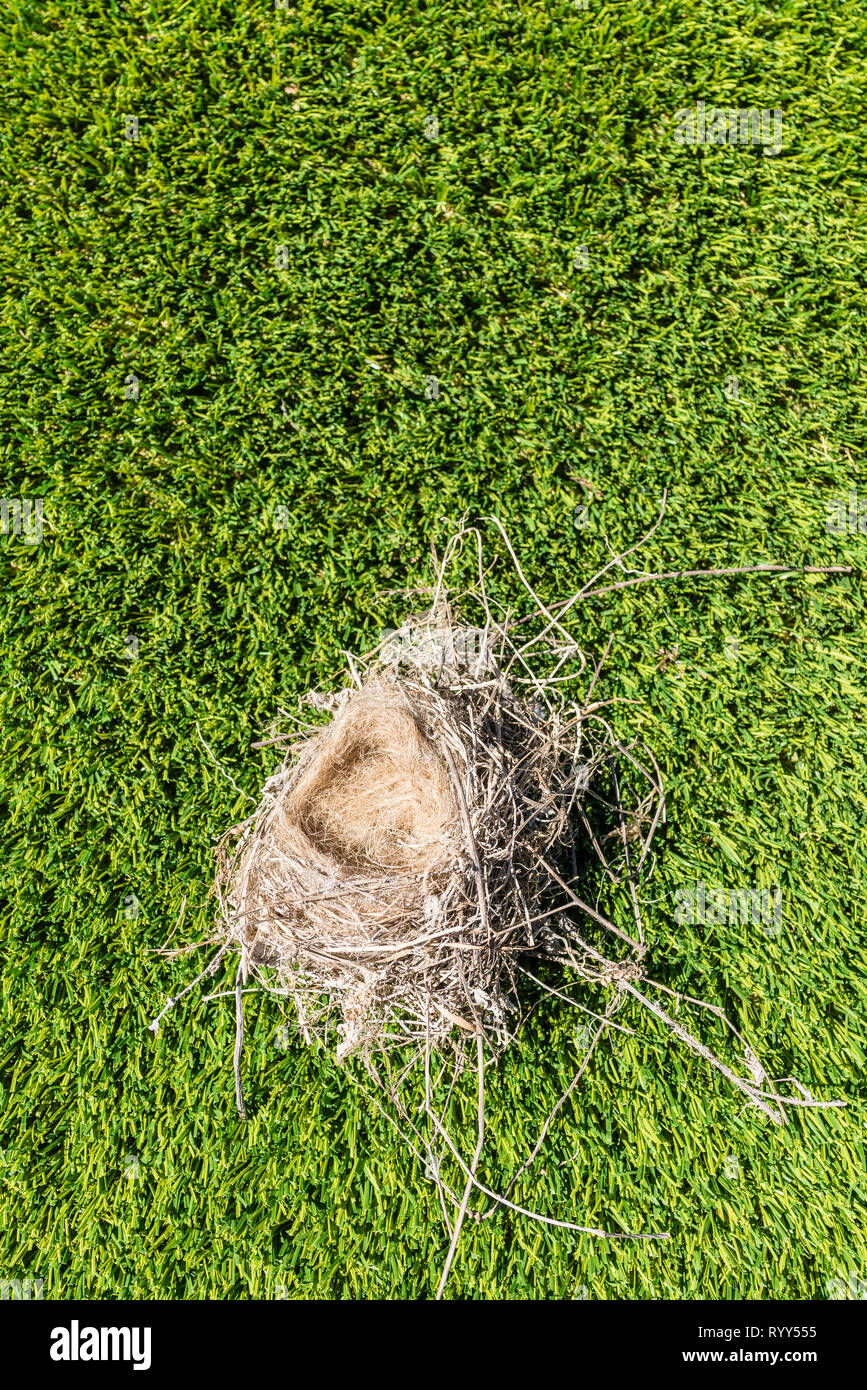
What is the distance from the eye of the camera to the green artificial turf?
245 centimetres

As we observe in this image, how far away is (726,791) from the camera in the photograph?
2.52m

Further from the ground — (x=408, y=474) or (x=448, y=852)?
(x=408, y=474)

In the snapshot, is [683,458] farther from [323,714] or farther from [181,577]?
[181,577]

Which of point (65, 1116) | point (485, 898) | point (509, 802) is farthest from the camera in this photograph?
point (65, 1116)

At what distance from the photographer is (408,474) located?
2549mm

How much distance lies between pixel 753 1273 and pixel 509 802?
1.69m

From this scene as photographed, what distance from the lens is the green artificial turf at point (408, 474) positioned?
2445 mm

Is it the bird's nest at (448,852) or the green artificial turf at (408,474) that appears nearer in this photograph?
the bird's nest at (448,852)

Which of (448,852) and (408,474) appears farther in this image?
(408,474)

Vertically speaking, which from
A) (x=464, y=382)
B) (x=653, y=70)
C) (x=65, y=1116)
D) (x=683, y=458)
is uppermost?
(x=653, y=70)

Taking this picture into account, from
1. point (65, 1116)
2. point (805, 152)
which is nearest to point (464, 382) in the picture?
point (805, 152)

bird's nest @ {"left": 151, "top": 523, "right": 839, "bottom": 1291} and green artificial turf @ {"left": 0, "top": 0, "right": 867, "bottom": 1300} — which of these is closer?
bird's nest @ {"left": 151, "top": 523, "right": 839, "bottom": 1291}
